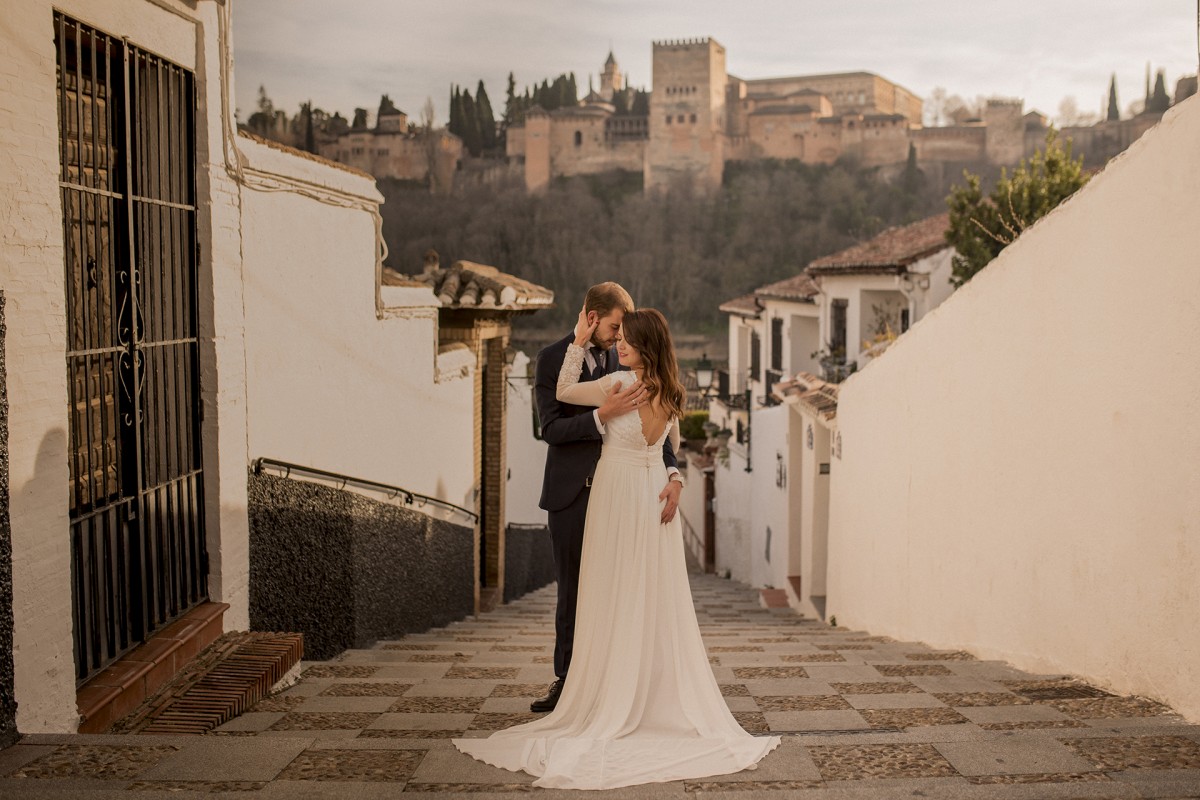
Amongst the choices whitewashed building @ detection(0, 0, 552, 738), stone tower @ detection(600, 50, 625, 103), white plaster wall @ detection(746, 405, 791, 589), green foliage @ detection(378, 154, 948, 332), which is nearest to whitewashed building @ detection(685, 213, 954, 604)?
white plaster wall @ detection(746, 405, 791, 589)

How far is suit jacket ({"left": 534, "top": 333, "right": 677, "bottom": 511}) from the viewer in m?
3.86

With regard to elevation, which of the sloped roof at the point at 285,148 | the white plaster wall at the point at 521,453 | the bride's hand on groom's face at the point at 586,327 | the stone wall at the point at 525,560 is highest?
the sloped roof at the point at 285,148

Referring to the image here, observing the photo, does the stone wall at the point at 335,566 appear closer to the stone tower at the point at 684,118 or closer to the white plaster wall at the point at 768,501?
the white plaster wall at the point at 768,501

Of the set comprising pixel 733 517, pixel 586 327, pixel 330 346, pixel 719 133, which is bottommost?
pixel 733 517

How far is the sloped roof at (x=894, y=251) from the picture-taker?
1678 centimetres

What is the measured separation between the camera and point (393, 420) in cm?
709

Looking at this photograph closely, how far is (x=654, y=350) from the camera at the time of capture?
12.0ft

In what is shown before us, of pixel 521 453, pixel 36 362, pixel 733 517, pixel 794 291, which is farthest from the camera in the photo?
pixel 794 291

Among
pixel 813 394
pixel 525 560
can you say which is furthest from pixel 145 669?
pixel 525 560

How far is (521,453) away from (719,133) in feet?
202

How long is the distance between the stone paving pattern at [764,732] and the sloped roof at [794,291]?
52.4ft

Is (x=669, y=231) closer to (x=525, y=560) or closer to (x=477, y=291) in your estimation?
(x=525, y=560)

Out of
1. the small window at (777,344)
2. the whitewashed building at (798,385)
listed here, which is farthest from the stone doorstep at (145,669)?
the small window at (777,344)

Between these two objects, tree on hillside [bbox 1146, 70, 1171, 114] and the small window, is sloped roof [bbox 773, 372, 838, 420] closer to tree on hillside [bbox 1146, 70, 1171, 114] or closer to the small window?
the small window
